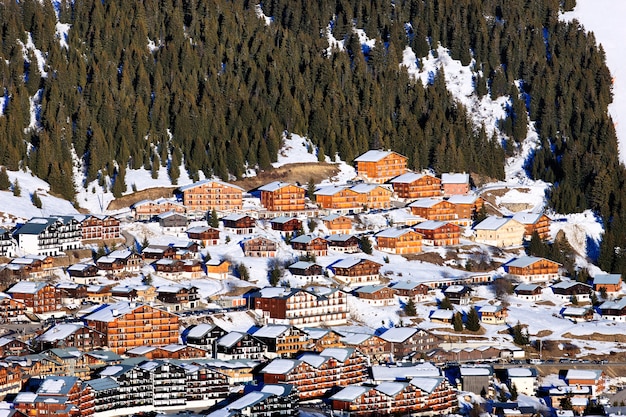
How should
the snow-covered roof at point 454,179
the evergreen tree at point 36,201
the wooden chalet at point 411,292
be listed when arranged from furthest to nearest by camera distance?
the snow-covered roof at point 454,179 < the evergreen tree at point 36,201 < the wooden chalet at point 411,292

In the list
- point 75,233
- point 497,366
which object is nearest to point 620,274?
point 497,366

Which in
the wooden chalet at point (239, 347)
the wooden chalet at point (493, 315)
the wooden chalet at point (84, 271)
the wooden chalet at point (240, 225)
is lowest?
the wooden chalet at point (239, 347)

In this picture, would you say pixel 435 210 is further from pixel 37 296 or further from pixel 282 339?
pixel 37 296

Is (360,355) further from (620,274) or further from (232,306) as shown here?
(620,274)

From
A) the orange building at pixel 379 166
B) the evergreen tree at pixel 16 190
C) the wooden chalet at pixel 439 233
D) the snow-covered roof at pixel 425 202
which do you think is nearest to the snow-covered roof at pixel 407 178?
the orange building at pixel 379 166

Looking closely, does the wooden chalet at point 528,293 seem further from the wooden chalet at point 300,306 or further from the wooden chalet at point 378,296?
the wooden chalet at point 300,306

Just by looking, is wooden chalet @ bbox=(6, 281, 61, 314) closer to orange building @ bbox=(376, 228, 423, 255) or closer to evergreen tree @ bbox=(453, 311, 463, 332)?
evergreen tree @ bbox=(453, 311, 463, 332)

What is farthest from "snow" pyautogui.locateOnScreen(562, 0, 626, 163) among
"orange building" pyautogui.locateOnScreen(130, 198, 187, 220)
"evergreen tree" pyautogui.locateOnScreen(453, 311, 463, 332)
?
"evergreen tree" pyautogui.locateOnScreen(453, 311, 463, 332)
